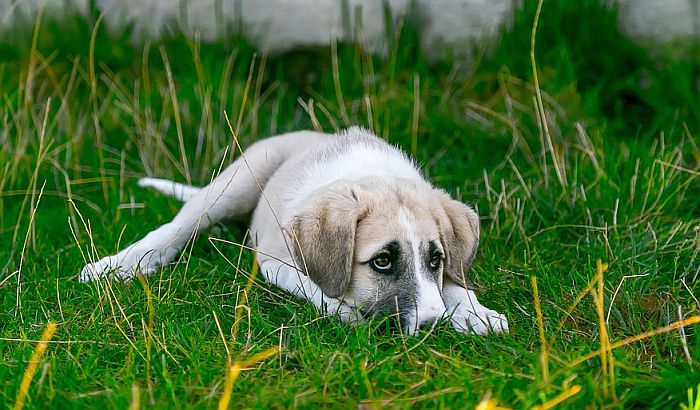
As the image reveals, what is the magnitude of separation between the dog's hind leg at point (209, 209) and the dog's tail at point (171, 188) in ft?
0.90

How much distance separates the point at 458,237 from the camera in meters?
4.33

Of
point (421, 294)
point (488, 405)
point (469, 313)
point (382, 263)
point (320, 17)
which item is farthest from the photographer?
point (320, 17)

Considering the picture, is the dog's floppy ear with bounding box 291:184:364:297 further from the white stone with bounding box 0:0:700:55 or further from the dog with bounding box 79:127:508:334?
the white stone with bounding box 0:0:700:55

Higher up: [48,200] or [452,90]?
[452,90]

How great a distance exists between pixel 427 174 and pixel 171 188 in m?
1.57

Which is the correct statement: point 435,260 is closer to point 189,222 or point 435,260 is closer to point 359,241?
point 359,241

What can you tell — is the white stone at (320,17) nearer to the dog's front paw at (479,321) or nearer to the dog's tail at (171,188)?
the dog's tail at (171,188)

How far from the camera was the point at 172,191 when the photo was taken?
227 inches

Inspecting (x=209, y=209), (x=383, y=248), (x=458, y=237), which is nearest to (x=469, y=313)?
(x=458, y=237)

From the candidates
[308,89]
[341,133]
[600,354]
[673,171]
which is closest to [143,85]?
[308,89]

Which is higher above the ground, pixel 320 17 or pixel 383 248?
pixel 320 17

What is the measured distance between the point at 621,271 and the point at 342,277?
1.46 m

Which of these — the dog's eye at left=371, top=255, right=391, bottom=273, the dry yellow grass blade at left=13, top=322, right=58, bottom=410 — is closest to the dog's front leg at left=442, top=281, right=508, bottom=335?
the dog's eye at left=371, top=255, right=391, bottom=273

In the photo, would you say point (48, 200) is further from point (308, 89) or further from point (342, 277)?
point (342, 277)
